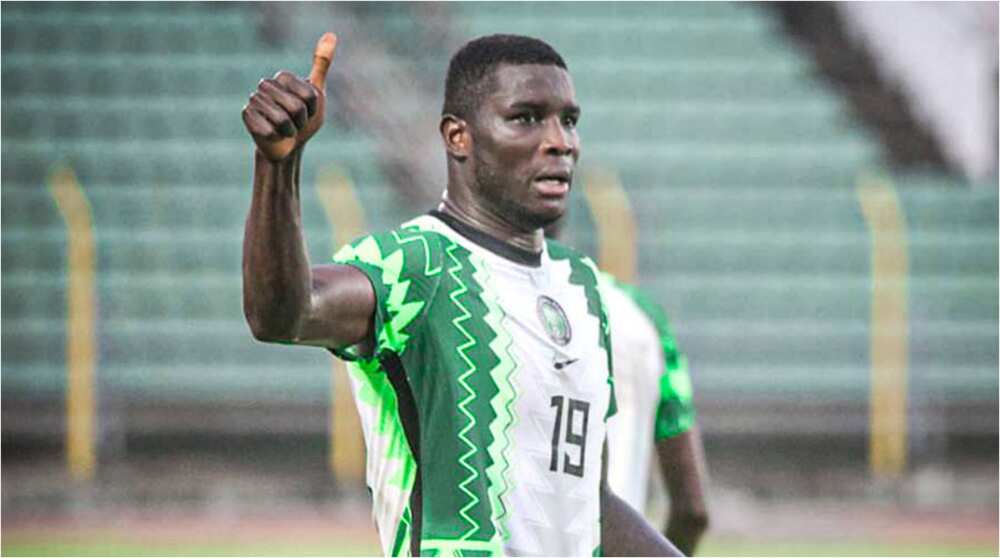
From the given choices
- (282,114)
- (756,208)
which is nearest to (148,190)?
(756,208)

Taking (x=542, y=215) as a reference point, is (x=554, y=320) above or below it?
below

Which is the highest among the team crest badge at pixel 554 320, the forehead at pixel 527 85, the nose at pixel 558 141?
the forehead at pixel 527 85

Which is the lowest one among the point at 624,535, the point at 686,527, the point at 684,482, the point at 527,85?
the point at 686,527

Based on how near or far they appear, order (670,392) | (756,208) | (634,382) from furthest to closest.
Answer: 1. (756,208)
2. (634,382)
3. (670,392)

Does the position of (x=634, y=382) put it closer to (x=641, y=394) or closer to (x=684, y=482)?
(x=641, y=394)

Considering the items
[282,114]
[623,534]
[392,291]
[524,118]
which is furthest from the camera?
[623,534]

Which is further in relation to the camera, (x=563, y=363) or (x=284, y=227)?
(x=563, y=363)

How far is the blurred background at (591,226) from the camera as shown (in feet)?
40.9

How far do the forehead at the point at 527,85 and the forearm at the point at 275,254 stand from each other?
2.27 ft

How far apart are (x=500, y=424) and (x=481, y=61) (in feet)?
2.32

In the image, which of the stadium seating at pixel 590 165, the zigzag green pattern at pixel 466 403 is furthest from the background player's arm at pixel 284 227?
the stadium seating at pixel 590 165

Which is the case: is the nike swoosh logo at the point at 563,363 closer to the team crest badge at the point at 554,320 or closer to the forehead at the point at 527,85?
the team crest badge at the point at 554,320

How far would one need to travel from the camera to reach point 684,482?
5227mm

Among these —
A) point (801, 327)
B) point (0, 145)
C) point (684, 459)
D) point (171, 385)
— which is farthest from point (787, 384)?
point (684, 459)
